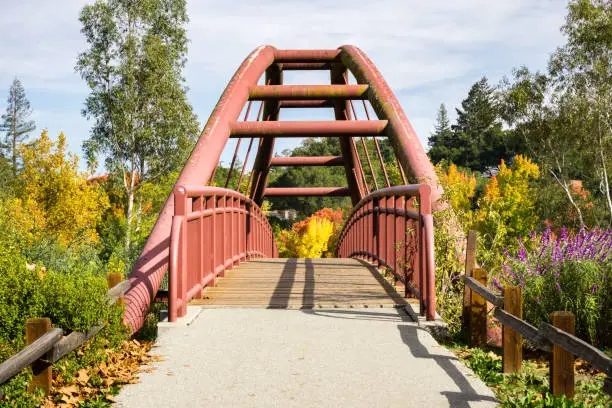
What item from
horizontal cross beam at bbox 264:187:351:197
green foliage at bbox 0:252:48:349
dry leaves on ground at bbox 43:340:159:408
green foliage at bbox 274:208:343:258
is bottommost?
green foliage at bbox 274:208:343:258

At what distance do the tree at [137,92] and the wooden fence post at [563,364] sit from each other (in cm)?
2668

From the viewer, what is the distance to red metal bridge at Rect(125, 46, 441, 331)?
623cm

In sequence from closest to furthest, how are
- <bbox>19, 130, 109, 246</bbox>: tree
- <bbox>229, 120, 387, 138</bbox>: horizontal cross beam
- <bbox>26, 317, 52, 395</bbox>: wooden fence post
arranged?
<bbox>26, 317, 52, 395</bbox>: wooden fence post → <bbox>229, 120, 387, 138</bbox>: horizontal cross beam → <bbox>19, 130, 109, 246</bbox>: tree

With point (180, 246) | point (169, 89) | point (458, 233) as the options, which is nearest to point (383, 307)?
point (458, 233)

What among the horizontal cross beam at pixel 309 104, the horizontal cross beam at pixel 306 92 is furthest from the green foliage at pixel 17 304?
the horizontal cross beam at pixel 309 104

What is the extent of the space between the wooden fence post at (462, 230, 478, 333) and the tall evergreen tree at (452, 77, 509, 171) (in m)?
→ 55.4

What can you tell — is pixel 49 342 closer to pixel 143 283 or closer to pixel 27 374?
pixel 27 374

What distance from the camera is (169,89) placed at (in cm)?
3053

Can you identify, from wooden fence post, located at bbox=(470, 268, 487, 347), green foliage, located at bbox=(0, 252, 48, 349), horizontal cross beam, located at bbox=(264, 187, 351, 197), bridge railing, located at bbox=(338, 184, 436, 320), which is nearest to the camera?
green foliage, located at bbox=(0, 252, 48, 349)

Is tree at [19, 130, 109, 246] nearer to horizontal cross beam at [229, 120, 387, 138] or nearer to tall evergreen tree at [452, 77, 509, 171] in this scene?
horizontal cross beam at [229, 120, 387, 138]

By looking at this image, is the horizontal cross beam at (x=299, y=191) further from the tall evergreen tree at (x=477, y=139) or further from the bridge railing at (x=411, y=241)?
the tall evergreen tree at (x=477, y=139)

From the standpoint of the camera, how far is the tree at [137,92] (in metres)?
30.0

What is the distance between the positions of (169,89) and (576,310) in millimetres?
26169

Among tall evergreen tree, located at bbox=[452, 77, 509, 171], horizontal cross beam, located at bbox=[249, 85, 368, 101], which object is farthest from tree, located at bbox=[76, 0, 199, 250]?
tall evergreen tree, located at bbox=[452, 77, 509, 171]
